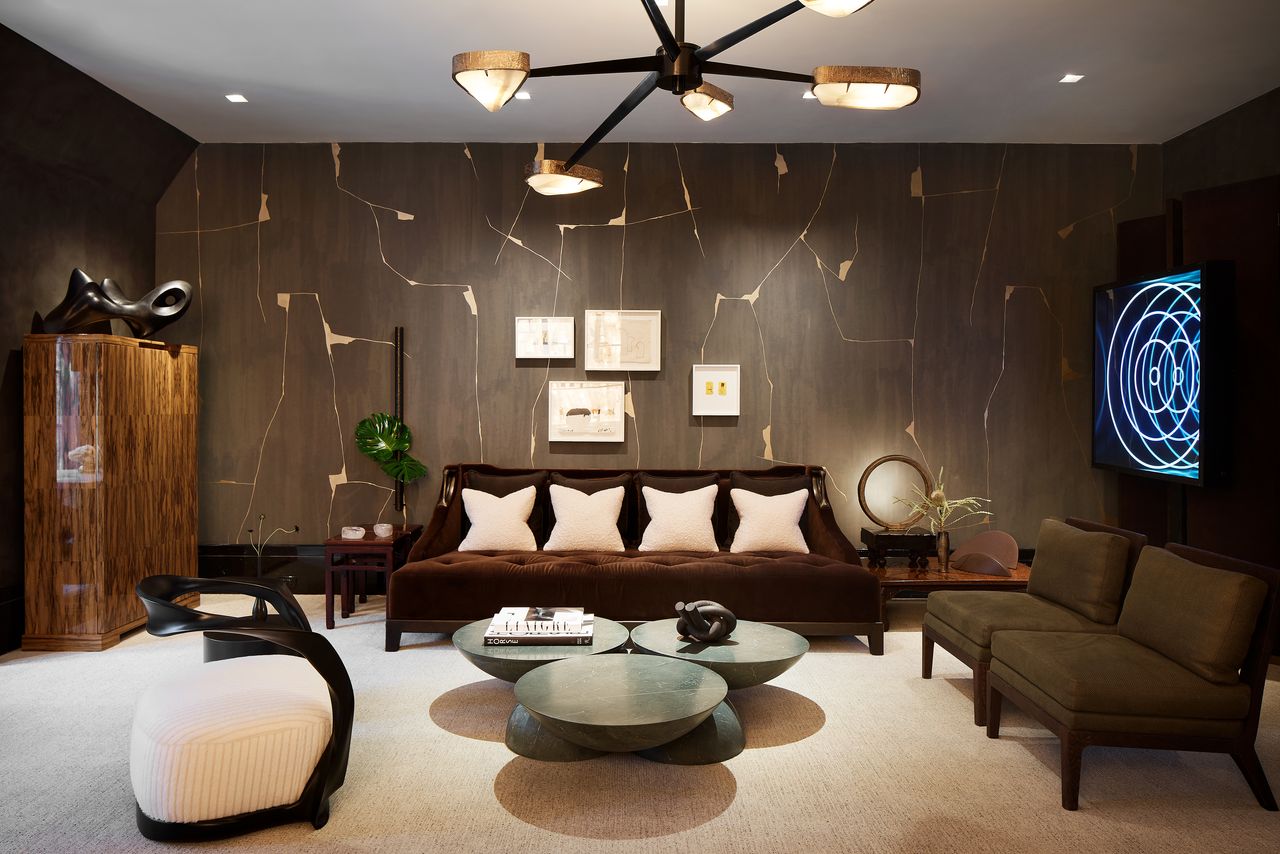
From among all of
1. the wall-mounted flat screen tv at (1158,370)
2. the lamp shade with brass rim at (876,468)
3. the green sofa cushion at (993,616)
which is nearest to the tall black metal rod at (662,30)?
the green sofa cushion at (993,616)

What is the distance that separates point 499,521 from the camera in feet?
16.4

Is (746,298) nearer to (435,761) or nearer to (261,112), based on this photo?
(261,112)

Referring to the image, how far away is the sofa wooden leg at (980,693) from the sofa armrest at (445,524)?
2.92 m

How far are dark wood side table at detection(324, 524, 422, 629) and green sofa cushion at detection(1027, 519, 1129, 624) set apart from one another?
3.41 meters

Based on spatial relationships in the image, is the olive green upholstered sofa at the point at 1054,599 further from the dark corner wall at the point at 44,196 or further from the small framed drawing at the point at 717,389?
the dark corner wall at the point at 44,196

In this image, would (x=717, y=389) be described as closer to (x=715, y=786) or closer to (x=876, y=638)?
(x=876, y=638)

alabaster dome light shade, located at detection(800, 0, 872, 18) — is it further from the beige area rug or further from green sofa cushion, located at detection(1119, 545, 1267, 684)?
the beige area rug

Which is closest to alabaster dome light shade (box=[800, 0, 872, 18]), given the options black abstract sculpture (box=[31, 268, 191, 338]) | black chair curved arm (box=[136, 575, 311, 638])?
black chair curved arm (box=[136, 575, 311, 638])

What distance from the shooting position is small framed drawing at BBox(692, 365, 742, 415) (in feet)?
18.4

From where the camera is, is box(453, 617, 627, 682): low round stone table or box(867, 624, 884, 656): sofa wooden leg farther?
box(867, 624, 884, 656): sofa wooden leg

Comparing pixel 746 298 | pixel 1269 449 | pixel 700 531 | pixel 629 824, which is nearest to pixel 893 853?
pixel 629 824

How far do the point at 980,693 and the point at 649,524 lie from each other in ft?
7.30

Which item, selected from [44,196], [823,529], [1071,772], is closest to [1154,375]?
[823,529]

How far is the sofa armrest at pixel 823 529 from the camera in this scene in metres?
4.80
